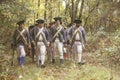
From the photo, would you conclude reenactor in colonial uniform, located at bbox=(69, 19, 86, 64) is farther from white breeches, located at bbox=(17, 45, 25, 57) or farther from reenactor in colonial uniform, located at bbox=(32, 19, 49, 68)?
white breeches, located at bbox=(17, 45, 25, 57)

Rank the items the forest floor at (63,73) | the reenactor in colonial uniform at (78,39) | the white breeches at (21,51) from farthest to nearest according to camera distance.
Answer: the reenactor in colonial uniform at (78,39) < the white breeches at (21,51) < the forest floor at (63,73)

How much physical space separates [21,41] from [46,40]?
1.20 meters

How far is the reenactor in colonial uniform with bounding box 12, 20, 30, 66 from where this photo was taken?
15391mm

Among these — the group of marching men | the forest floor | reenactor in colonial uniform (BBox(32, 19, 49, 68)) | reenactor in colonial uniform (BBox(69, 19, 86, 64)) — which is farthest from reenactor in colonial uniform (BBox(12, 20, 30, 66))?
reenactor in colonial uniform (BBox(69, 19, 86, 64))

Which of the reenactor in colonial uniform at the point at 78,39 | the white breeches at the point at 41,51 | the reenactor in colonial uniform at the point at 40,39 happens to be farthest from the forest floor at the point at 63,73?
the reenactor in colonial uniform at the point at 78,39

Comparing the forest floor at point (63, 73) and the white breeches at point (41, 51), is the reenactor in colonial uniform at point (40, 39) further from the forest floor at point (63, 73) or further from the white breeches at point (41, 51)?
the forest floor at point (63, 73)

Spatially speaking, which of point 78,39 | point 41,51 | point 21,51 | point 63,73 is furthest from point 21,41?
point 78,39

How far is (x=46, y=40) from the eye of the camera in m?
16.0

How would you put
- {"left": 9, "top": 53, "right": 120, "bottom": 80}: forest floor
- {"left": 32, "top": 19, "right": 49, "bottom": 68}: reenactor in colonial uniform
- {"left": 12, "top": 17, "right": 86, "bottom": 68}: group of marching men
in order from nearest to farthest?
1. {"left": 9, "top": 53, "right": 120, "bottom": 80}: forest floor
2. {"left": 12, "top": 17, "right": 86, "bottom": 68}: group of marching men
3. {"left": 32, "top": 19, "right": 49, "bottom": 68}: reenactor in colonial uniform

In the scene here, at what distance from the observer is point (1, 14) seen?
1405cm

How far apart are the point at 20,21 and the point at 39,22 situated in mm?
1117

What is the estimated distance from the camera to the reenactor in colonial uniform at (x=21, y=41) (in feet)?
50.5

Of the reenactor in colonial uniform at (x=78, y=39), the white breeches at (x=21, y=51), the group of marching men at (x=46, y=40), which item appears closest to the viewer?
the white breeches at (x=21, y=51)

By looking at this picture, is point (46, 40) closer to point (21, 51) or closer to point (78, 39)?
point (21, 51)
